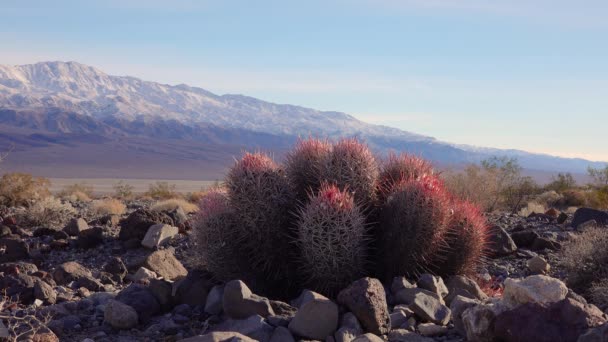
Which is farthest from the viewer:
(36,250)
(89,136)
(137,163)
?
(89,136)

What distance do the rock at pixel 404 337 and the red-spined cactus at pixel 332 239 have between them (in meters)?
1.00

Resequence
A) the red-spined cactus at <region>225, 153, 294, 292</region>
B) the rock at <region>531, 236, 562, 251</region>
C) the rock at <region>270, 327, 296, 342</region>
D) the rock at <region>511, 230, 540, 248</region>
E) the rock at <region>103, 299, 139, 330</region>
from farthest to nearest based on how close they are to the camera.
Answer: the rock at <region>511, 230, 540, 248</region> < the rock at <region>531, 236, 562, 251</region> < the red-spined cactus at <region>225, 153, 294, 292</region> < the rock at <region>103, 299, 139, 330</region> < the rock at <region>270, 327, 296, 342</region>

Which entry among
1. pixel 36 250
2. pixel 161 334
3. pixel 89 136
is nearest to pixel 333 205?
pixel 161 334

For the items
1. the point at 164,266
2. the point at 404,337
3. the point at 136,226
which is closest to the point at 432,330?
the point at 404,337

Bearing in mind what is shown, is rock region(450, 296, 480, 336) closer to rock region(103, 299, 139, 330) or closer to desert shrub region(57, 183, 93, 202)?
rock region(103, 299, 139, 330)

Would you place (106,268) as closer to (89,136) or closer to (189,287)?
(189,287)

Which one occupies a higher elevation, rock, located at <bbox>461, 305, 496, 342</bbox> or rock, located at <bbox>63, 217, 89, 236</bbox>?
rock, located at <bbox>461, 305, 496, 342</bbox>

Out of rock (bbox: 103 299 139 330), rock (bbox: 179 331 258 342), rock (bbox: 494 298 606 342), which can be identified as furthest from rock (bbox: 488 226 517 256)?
rock (bbox: 179 331 258 342)

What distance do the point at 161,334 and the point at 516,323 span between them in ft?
10.0

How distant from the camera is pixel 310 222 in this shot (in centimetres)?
604

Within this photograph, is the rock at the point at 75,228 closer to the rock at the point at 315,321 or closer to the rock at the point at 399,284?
the rock at the point at 399,284

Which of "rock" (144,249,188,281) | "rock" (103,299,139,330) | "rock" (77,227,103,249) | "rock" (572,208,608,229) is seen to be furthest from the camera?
"rock" (572,208,608,229)

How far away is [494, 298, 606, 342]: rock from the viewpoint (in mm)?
4480

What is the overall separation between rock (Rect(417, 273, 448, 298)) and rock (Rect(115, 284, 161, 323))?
2667mm
